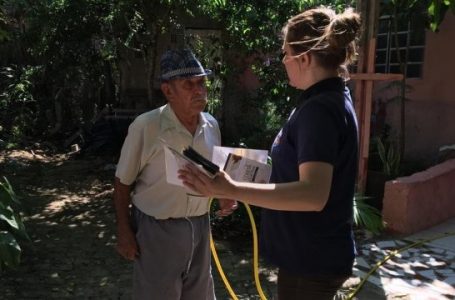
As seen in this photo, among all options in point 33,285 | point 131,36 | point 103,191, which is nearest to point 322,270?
point 33,285

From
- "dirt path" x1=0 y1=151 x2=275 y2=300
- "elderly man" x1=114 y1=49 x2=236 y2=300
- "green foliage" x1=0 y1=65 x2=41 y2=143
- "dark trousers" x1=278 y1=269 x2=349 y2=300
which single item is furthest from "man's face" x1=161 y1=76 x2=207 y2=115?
"green foliage" x1=0 y1=65 x2=41 y2=143

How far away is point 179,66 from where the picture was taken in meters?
2.49

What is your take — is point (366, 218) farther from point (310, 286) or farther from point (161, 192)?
point (310, 286)

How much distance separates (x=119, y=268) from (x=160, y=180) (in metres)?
2.34

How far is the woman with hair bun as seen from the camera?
5.42ft

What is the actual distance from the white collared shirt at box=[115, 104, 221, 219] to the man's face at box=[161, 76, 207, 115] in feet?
0.19

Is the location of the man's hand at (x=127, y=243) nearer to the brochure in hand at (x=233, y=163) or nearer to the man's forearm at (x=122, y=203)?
the man's forearm at (x=122, y=203)

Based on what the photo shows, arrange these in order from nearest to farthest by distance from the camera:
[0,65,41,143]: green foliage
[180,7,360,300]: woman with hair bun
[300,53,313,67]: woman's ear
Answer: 1. [180,7,360,300]: woman with hair bun
2. [300,53,313,67]: woman's ear
3. [0,65,41,143]: green foliage

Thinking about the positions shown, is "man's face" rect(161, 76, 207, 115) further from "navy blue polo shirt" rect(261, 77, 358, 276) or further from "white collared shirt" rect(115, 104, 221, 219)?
"navy blue polo shirt" rect(261, 77, 358, 276)

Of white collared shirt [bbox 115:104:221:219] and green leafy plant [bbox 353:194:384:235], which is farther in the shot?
green leafy plant [bbox 353:194:384:235]

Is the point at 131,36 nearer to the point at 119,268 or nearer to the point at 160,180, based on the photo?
the point at 119,268

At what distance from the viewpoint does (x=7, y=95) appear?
38.2 feet

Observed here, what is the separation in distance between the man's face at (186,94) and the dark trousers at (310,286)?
957 mm

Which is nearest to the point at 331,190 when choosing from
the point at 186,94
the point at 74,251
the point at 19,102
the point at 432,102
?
the point at 186,94
